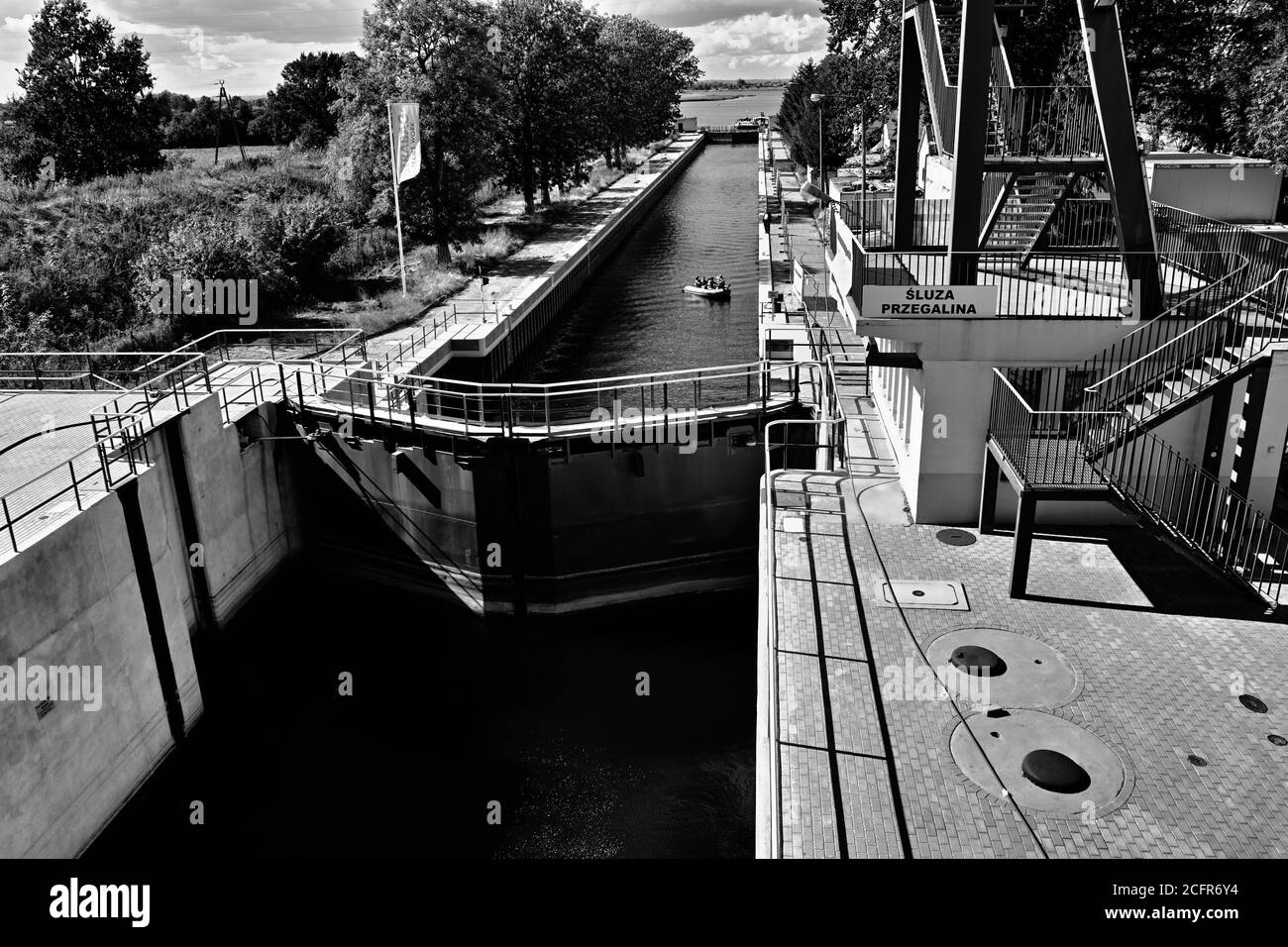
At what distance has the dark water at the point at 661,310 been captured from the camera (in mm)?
35219

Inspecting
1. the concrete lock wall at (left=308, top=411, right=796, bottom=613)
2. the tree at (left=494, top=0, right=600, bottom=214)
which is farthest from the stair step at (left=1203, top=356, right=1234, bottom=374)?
the tree at (left=494, top=0, right=600, bottom=214)

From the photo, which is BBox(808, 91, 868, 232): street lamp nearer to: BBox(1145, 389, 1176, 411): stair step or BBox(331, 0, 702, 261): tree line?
BBox(1145, 389, 1176, 411): stair step

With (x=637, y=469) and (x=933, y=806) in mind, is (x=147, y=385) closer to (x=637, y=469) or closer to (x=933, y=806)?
(x=637, y=469)

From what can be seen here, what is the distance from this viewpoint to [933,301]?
1479 cm

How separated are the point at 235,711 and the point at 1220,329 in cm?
1732

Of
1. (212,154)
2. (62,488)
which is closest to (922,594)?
(62,488)

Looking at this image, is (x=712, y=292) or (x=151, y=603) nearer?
(x=151, y=603)

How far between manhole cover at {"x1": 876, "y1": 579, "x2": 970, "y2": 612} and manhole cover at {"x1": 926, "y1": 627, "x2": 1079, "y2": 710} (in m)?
0.65

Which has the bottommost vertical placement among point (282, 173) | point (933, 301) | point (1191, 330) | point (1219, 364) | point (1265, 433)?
point (1265, 433)

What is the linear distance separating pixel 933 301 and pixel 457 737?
10601 millimetres

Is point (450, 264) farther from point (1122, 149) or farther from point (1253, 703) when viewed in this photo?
point (1253, 703)

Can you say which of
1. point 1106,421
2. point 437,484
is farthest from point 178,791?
point 1106,421

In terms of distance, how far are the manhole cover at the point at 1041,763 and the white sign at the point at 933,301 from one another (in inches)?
239

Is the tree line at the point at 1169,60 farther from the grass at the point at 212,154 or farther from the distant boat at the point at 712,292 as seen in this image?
the grass at the point at 212,154
